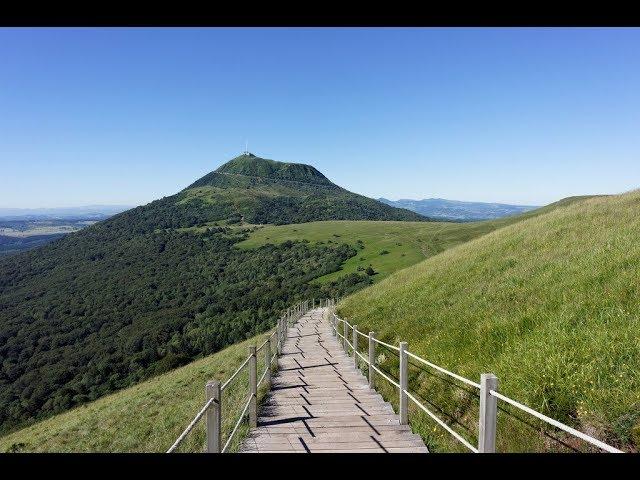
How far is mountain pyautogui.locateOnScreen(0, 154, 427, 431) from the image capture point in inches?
2852

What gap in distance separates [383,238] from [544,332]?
12760 centimetres

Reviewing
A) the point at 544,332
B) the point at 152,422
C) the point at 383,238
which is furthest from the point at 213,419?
the point at 383,238

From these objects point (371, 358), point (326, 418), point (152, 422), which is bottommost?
point (152, 422)

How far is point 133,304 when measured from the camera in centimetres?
12288

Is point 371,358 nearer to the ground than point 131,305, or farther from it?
farther from it

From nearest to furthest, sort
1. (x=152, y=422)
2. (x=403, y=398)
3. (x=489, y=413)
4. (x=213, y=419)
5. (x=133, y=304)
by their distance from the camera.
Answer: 1. (x=489, y=413)
2. (x=213, y=419)
3. (x=403, y=398)
4. (x=152, y=422)
5. (x=133, y=304)

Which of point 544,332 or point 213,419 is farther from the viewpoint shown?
point 544,332

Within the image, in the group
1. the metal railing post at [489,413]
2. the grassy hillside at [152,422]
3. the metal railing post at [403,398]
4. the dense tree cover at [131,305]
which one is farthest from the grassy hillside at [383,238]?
the metal railing post at [489,413]

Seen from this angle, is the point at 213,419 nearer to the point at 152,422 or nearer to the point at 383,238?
the point at 152,422

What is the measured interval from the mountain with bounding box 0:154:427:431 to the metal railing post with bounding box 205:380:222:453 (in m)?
63.9

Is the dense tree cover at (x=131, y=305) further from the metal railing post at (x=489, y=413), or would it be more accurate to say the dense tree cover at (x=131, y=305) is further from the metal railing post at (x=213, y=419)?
the metal railing post at (x=489, y=413)
